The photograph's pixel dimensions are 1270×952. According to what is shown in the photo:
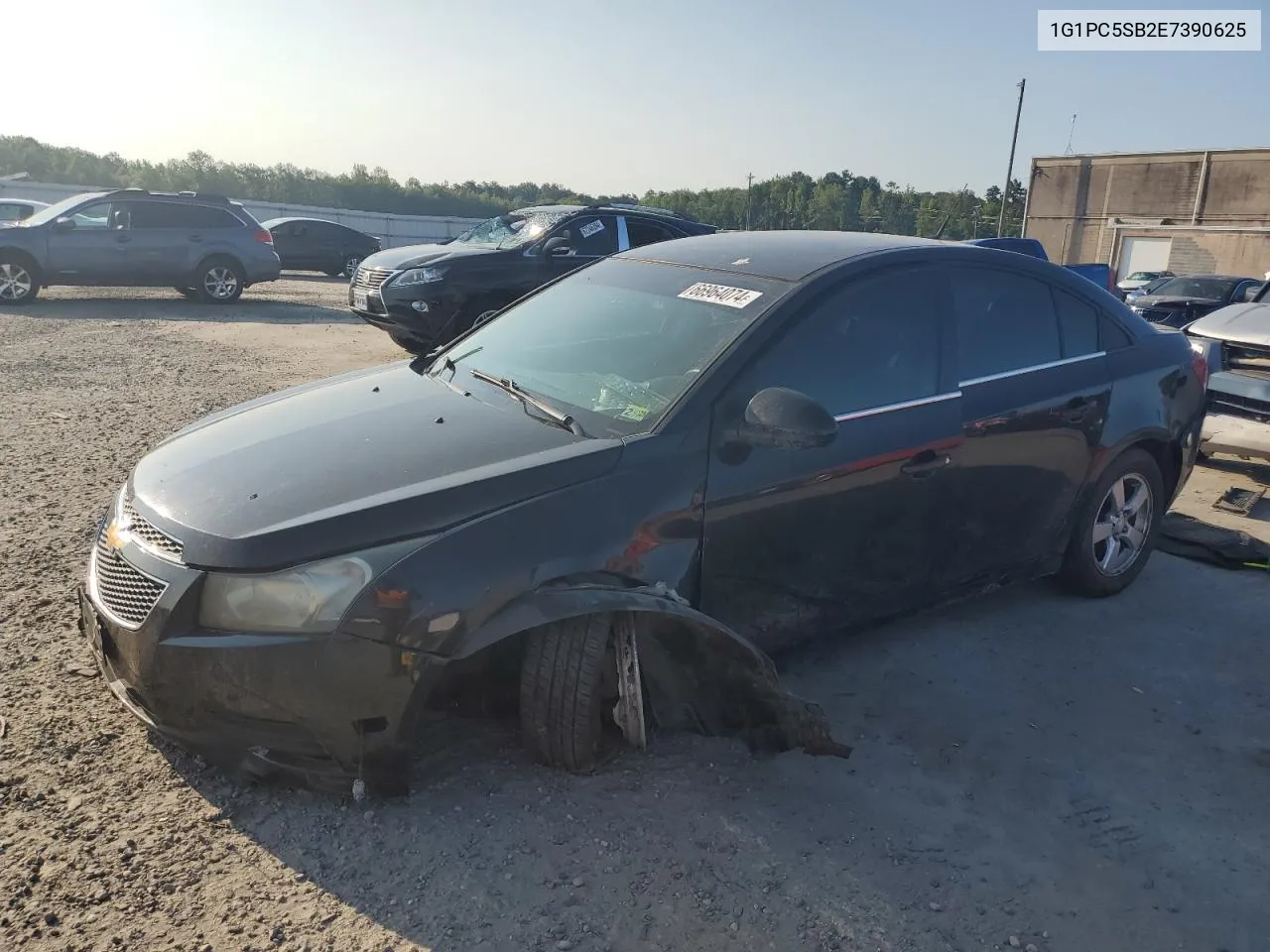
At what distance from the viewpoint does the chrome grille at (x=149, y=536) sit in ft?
9.07

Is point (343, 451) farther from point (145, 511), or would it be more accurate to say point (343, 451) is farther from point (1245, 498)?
point (1245, 498)

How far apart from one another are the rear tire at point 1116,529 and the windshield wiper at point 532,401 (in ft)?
8.46

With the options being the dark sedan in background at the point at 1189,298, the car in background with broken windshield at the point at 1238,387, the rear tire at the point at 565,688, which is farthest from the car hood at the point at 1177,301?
the rear tire at the point at 565,688

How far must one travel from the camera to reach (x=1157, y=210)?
139 feet

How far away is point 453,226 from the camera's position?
138 ft

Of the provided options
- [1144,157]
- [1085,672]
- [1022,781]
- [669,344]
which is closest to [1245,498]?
[1085,672]

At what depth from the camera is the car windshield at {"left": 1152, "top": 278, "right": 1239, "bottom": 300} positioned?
1750 cm

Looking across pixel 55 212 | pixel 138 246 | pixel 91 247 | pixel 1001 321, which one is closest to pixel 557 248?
Result: pixel 1001 321

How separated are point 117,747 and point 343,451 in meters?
1.15

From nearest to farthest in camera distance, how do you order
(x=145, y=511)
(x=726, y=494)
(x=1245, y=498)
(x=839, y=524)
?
(x=145, y=511), (x=726, y=494), (x=839, y=524), (x=1245, y=498)

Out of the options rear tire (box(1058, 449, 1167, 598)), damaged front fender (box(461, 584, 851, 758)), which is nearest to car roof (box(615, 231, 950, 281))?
rear tire (box(1058, 449, 1167, 598))

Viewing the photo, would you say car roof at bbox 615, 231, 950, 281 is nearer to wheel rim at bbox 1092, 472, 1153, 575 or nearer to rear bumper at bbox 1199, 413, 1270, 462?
wheel rim at bbox 1092, 472, 1153, 575

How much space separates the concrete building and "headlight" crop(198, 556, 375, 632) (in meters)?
38.9

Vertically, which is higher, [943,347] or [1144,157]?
[1144,157]
